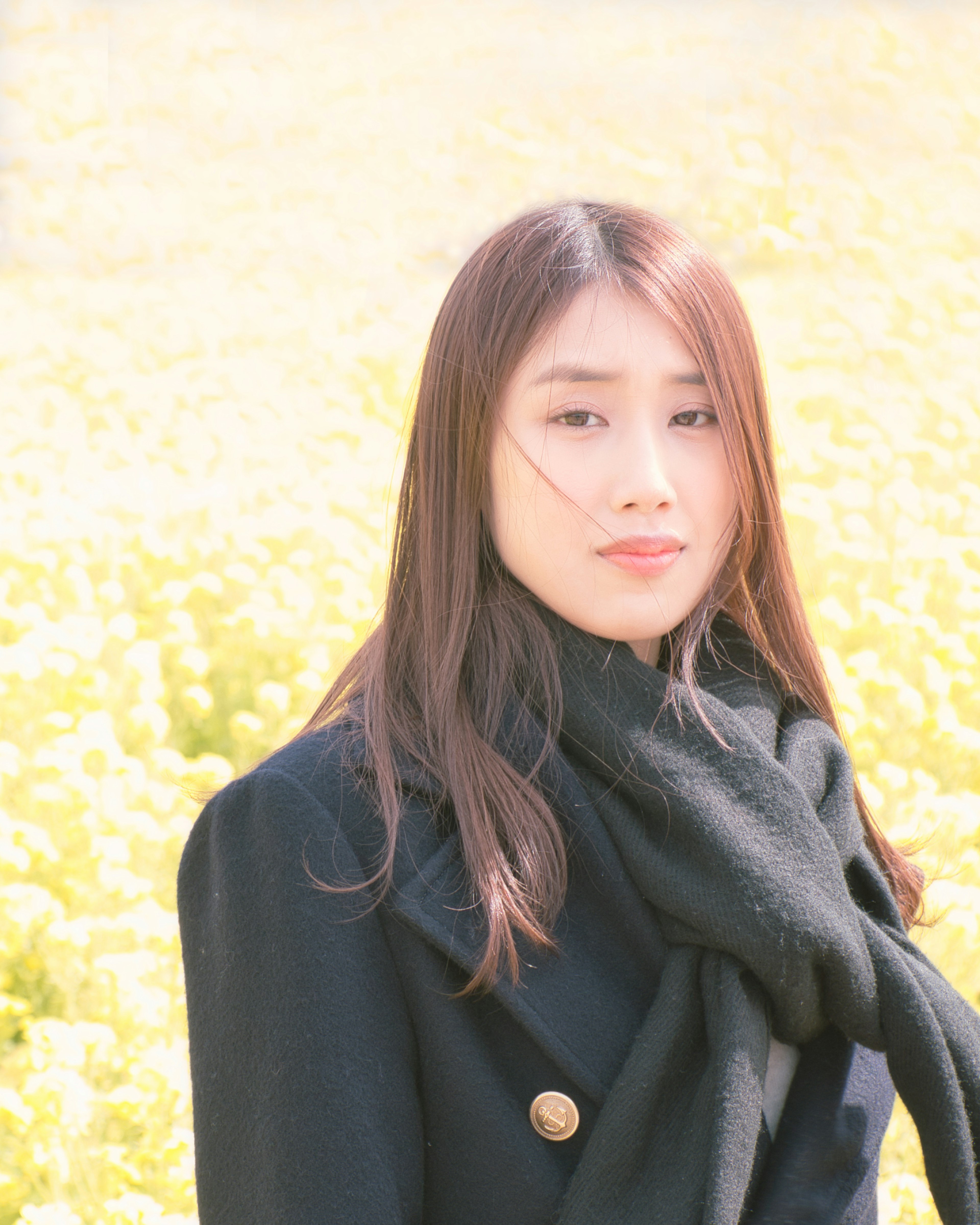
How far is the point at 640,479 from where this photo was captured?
1180 millimetres

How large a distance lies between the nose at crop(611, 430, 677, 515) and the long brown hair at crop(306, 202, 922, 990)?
4.1 inches

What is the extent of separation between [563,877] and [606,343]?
54 centimetres

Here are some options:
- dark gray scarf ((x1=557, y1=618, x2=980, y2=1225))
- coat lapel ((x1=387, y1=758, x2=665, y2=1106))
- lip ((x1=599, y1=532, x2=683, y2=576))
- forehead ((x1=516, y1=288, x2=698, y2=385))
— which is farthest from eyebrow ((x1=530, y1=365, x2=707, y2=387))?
coat lapel ((x1=387, y1=758, x2=665, y2=1106))

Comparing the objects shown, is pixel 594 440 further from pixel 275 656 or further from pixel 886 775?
pixel 275 656

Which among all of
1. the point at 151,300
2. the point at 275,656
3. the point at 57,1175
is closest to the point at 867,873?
the point at 57,1175

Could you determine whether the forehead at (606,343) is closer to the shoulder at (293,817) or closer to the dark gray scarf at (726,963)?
the dark gray scarf at (726,963)

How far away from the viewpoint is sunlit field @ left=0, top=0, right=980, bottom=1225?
2486 mm

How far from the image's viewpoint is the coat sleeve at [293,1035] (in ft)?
3.42

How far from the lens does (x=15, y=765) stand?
2893mm

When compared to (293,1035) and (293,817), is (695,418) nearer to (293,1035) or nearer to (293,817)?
(293,817)

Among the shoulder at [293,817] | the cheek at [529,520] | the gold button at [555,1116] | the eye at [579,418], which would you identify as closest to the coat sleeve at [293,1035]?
the shoulder at [293,817]

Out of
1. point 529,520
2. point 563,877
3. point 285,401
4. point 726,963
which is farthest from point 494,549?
point 285,401

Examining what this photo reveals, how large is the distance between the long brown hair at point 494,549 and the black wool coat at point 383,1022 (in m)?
0.04

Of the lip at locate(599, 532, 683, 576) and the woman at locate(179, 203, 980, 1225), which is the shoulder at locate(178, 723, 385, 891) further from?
the lip at locate(599, 532, 683, 576)
